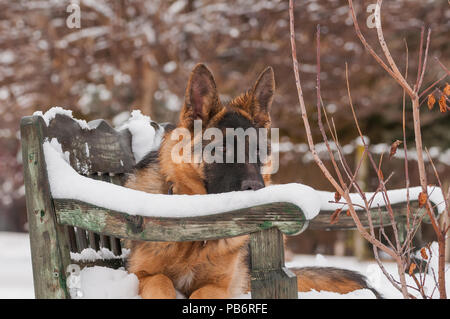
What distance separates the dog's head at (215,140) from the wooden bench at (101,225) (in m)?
0.73

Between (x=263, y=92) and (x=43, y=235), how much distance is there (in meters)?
1.69

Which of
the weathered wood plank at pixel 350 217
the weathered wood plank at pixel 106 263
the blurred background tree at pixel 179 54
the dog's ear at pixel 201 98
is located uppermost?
the blurred background tree at pixel 179 54

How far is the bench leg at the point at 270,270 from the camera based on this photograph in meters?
1.81

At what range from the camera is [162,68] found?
989cm

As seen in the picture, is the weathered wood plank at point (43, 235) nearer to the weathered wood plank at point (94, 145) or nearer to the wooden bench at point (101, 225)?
the wooden bench at point (101, 225)

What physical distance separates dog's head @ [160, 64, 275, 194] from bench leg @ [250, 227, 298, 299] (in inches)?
38.7

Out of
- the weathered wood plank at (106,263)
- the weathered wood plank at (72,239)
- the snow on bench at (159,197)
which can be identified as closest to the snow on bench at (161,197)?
the snow on bench at (159,197)

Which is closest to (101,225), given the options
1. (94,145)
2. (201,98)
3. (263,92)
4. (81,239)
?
(81,239)

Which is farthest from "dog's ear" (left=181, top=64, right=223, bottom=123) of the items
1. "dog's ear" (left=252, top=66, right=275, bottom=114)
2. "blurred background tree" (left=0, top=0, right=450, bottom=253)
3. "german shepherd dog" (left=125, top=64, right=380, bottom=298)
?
"blurred background tree" (left=0, top=0, right=450, bottom=253)

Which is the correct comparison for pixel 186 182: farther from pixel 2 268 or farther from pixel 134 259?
pixel 2 268

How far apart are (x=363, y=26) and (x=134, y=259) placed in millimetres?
7166

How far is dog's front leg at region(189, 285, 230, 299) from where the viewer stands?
2783 millimetres

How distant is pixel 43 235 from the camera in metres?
2.10
